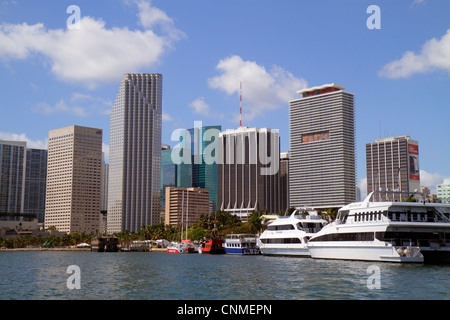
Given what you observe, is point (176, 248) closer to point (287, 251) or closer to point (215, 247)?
point (215, 247)

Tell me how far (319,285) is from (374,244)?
2414 cm

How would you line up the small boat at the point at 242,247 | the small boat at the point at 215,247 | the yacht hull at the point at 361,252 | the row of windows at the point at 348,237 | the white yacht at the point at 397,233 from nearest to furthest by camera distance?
the yacht hull at the point at 361,252 → the white yacht at the point at 397,233 → the row of windows at the point at 348,237 → the small boat at the point at 242,247 → the small boat at the point at 215,247

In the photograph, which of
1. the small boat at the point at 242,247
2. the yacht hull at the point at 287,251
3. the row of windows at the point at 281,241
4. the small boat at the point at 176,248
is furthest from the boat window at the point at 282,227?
the small boat at the point at 176,248

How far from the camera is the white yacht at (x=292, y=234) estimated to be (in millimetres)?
92294

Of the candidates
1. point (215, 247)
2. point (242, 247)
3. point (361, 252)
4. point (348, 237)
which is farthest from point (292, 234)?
point (215, 247)

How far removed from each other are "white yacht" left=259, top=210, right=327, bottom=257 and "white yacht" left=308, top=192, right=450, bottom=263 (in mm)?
21124

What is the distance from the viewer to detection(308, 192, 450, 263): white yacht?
205 feet

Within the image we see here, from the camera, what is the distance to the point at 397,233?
63.3 metres

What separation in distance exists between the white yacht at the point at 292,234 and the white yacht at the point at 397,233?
2112 cm

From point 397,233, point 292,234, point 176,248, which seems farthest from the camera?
point 176,248

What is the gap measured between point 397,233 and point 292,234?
33707mm

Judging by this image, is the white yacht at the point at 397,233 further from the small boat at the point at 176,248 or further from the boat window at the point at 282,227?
the small boat at the point at 176,248

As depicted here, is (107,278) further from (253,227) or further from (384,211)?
(253,227)
